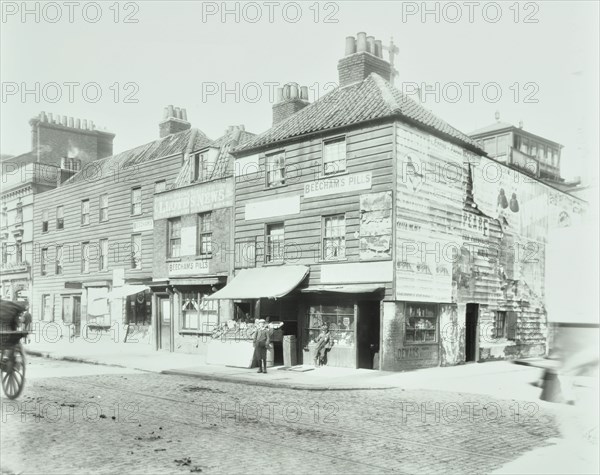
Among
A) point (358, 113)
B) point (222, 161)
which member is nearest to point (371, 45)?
point (358, 113)

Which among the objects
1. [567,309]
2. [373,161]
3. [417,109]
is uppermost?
[417,109]

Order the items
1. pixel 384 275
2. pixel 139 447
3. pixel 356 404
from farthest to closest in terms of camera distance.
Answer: pixel 384 275 < pixel 356 404 < pixel 139 447

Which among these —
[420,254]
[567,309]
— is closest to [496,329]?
[420,254]

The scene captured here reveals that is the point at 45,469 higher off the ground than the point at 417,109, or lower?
lower

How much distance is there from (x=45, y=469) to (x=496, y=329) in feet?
61.9

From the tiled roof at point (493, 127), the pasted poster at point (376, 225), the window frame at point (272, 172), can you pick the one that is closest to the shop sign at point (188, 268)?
the window frame at point (272, 172)

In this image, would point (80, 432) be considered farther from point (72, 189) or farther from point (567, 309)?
point (72, 189)

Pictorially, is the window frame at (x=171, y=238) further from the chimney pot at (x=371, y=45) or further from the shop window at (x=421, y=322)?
the shop window at (x=421, y=322)

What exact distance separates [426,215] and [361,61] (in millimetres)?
6270

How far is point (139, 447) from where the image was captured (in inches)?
322

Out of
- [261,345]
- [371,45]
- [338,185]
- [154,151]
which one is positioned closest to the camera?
[261,345]

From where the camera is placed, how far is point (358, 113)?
19.8 meters

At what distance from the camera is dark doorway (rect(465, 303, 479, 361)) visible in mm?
21972

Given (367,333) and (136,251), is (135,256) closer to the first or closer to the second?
(136,251)
